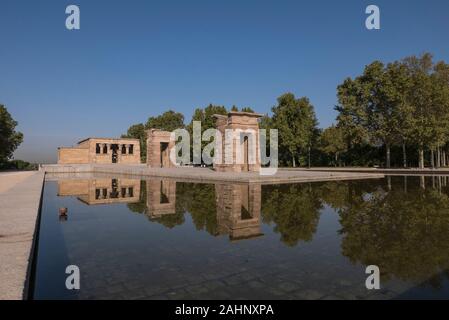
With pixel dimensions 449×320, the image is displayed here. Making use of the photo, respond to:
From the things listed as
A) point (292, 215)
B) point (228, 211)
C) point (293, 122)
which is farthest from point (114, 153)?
point (292, 215)

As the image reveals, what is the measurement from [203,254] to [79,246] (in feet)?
7.26

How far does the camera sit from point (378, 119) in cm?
3578

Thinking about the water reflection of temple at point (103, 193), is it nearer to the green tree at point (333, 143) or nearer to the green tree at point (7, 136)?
the green tree at point (7, 136)

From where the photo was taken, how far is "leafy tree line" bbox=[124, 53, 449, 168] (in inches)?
1302

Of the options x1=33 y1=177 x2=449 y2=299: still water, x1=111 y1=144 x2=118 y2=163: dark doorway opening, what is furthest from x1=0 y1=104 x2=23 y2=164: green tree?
x1=33 y1=177 x2=449 y2=299: still water

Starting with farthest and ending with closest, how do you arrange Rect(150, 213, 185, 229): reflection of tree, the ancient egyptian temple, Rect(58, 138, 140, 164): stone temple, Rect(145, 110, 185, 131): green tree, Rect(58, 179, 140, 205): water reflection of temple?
1. Rect(145, 110, 185, 131): green tree
2. Rect(58, 138, 140, 164): stone temple
3. the ancient egyptian temple
4. Rect(58, 179, 140, 205): water reflection of temple
5. Rect(150, 213, 185, 229): reflection of tree

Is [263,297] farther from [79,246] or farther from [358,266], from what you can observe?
[79,246]

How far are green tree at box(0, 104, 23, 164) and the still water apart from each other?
1545 inches

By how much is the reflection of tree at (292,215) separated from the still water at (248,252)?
27 mm

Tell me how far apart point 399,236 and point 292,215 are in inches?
106

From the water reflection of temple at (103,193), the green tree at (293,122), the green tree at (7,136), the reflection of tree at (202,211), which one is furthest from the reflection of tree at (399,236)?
the green tree at (7,136)

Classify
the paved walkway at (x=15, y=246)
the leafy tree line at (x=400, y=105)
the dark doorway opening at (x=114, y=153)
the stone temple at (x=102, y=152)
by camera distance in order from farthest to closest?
the dark doorway opening at (x=114, y=153) → the stone temple at (x=102, y=152) → the leafy tree line at (x=400, y=105) → the paved walkway at (x=15, y=246)

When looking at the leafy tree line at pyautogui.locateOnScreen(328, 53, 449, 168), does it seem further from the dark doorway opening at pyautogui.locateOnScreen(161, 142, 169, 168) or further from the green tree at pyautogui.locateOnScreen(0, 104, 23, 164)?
the green tree at pyautogui.locateOnScreen(0, 104, 23, 164)

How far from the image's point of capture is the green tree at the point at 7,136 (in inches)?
1554
